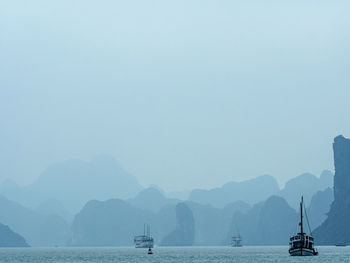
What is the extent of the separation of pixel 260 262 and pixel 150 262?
106 ft

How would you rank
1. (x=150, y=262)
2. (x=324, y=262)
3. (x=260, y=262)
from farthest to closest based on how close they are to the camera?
(x=150, y=262)
(x=260, y=262)
(x=324, y=262)

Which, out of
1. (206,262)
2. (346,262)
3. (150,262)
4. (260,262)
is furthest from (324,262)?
(150,262)

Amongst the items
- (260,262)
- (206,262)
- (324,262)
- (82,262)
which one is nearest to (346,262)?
(324,262)

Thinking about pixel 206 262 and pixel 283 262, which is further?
pixel 206 262

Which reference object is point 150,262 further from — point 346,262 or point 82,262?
point 346,262

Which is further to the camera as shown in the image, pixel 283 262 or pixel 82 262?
pixel 82 262

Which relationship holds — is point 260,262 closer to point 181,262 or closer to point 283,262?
point 283,262

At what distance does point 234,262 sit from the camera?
188500 mm

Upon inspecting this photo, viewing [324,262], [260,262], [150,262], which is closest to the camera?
[324,262]

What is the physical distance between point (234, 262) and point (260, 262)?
8.82 meters

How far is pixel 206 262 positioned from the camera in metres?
192

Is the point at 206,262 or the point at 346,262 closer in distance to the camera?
the point at 346,262

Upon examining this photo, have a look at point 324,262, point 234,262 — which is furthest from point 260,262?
point 324,262

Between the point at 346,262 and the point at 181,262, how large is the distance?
49263mm
